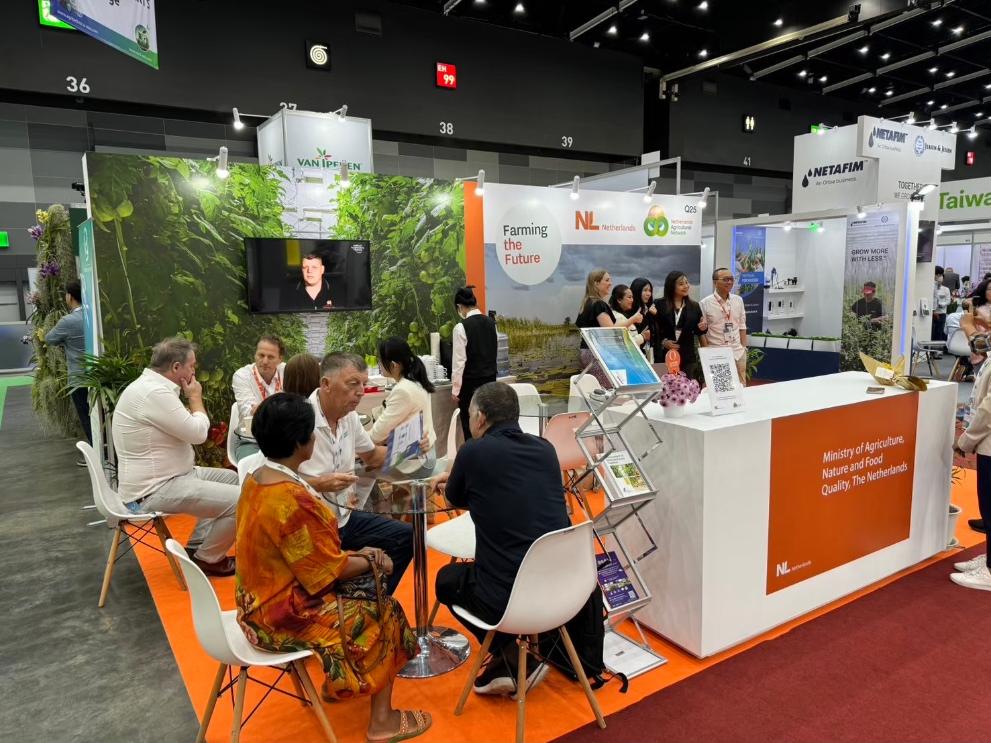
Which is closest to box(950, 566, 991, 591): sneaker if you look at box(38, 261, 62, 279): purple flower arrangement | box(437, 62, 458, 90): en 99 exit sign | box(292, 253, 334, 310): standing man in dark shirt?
box(292, 253, 334, 310): standing man in dark shirt

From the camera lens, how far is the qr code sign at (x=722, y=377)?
2723 mm

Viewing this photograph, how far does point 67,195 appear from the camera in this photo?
28.8 feet

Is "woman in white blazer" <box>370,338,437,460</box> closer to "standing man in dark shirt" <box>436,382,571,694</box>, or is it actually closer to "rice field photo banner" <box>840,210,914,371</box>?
"standing man in dark shirt" <box>436,382,571,694</box>

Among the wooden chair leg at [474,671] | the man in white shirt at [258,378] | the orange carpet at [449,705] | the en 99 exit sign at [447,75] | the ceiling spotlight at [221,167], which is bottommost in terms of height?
the orange carpet at [449,705]

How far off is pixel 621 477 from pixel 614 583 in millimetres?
438

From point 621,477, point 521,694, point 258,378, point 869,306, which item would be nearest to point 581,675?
point 521,694

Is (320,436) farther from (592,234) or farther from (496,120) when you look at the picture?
(496,120)

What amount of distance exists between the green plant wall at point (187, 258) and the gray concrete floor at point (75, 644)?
1.22m

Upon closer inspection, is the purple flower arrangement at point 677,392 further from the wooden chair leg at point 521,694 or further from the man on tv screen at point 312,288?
the man on tv screen at point 312,288

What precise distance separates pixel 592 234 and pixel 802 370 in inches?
151

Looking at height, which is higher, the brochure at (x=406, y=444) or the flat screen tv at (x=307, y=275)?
the flat screen tv at (x=307, y=275)

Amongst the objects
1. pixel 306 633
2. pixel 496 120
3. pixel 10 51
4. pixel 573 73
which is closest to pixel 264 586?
pixel 306 633

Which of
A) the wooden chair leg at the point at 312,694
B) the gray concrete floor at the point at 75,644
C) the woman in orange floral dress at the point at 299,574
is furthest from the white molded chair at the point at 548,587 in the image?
the gray concrete floor at the point at 75,644

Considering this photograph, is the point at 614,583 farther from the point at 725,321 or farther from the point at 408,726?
the point at 725,321
